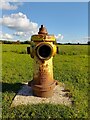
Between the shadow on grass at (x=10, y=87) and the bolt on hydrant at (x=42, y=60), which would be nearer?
the bolt on hydrant at (x=42, y=60)

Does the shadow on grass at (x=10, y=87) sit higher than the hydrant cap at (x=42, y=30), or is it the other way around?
the hydrant cap at (x=42, y=30)

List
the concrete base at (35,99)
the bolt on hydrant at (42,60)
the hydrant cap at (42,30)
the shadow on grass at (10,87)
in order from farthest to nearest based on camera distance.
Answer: the shadow on grass at (10,87)
the hydrant cap at (42,30)
the bolt on hydrant at (42,60)
the concrete base at (35,99)

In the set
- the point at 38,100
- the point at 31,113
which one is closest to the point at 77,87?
the point at 38,100

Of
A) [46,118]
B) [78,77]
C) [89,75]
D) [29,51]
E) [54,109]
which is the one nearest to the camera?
[46,118]

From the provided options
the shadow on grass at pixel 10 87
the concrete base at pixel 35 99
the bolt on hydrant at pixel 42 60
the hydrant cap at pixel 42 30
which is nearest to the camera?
the concrete base at pixel 35 99

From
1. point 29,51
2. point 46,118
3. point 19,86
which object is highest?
point 29,51

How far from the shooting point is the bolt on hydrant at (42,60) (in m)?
5.42

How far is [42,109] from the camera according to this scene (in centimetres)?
490

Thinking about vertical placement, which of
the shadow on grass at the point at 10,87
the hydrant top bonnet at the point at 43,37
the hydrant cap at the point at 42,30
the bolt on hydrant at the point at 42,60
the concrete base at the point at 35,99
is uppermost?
the hydrant cap at the point at 42,30

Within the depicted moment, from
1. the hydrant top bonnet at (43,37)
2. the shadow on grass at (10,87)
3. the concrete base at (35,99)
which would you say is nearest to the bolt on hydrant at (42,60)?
the hydrant top bonnet at (43,37)

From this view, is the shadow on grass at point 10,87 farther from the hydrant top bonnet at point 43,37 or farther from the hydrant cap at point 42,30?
the hydrant cap at point 42,30

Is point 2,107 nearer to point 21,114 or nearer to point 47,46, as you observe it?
point 21,114

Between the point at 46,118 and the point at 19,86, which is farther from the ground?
the point at 19,86

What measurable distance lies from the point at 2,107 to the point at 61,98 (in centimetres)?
135
